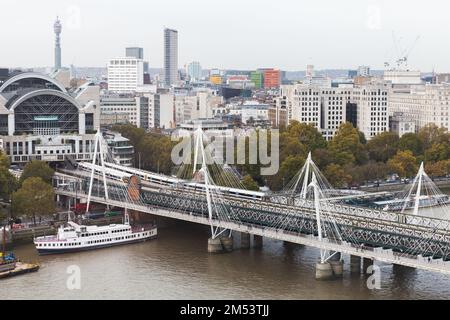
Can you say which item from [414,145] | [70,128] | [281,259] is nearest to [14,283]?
[281,259]

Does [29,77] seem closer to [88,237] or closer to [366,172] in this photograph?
[366,172]

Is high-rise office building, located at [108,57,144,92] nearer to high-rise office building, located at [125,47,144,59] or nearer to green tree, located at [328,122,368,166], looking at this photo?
high-rise office building, located at [125,47,144,59]

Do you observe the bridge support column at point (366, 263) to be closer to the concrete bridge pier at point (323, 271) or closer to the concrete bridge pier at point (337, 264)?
the concrete bridge pier at point (337, 264)

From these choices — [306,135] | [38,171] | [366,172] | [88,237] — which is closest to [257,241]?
[88,237]

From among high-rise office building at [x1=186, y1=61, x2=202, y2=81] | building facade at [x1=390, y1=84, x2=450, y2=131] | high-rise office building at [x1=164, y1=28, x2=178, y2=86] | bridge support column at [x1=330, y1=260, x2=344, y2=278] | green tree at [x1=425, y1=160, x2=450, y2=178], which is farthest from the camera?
high-rise office building at [x1=186, y1=61, x2=202, y2=81]

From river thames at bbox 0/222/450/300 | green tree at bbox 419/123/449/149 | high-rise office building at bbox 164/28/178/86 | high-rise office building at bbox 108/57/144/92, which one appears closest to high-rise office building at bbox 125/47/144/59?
high-rise office building at bbox 164/28/178/86
